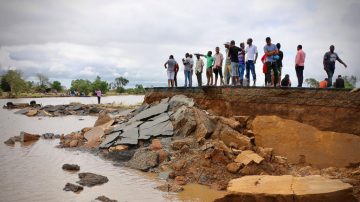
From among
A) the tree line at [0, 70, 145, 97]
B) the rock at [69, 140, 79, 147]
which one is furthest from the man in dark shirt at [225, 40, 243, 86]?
the tree line at [0, 70, 145, 97]

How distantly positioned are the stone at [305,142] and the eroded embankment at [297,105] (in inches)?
7.7

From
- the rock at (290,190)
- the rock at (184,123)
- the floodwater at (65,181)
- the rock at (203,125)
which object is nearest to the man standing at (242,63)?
the rock at (203,125)

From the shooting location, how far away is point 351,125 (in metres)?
8.54

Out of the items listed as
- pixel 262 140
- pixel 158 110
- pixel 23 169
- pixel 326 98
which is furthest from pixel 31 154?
pixel 326 98

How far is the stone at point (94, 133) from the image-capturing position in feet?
43.0

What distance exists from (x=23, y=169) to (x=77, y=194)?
3.02 meters

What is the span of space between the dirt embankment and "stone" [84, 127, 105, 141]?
1.15 metres

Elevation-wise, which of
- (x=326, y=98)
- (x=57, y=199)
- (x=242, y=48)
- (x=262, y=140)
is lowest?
(x=57, y=199)

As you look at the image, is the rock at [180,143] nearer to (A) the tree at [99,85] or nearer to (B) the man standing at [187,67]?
(B) the man standing at [187,67]

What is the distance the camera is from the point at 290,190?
5.96 m

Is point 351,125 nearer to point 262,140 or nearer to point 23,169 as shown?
point 262,140

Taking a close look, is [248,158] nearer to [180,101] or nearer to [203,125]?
[203,125]

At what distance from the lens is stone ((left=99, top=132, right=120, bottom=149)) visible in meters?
11.5

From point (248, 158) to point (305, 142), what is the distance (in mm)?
1724
